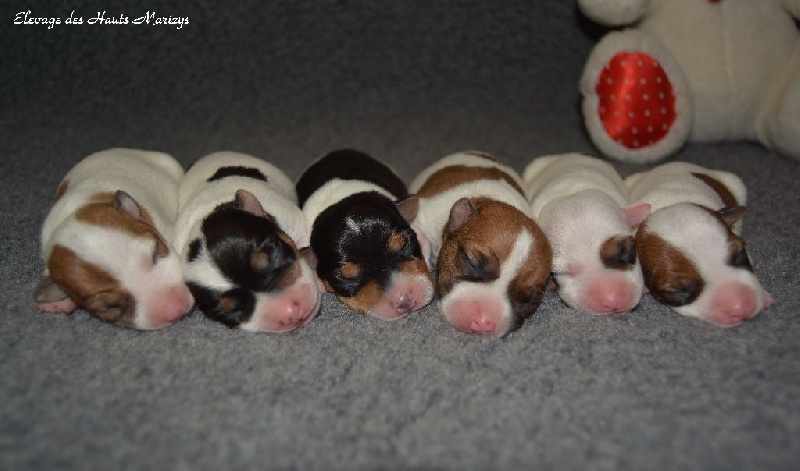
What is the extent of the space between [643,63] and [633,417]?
2.60m

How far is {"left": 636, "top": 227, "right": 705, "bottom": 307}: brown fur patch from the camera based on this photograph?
2.80 meters

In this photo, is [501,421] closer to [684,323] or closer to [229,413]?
[229,413]

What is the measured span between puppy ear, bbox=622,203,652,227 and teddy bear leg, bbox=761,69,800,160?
5.39ft

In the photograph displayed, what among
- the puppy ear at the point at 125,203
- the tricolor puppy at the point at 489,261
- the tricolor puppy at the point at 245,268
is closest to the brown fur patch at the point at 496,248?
the tricolor puppy at the point at 489,261

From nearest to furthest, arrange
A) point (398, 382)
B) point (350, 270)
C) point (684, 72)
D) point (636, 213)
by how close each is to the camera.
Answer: point (398, 382) → point (350, 270) → point (636, 213) → point (684, 72)

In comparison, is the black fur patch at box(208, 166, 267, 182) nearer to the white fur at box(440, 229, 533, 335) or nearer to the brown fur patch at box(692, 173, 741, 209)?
the white fur at box(440, 229, 533, 335)

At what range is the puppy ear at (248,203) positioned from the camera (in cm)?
293

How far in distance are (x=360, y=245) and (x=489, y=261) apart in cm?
54

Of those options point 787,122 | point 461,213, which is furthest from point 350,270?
point 787,122

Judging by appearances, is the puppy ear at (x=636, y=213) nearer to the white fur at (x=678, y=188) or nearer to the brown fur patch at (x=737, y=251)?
the white fur at (x=678, y=188)

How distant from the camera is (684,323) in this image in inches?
106

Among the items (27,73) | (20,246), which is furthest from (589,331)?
(27,73)

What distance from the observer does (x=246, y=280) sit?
8.67ft

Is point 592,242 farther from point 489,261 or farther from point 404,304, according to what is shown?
point 404,304
